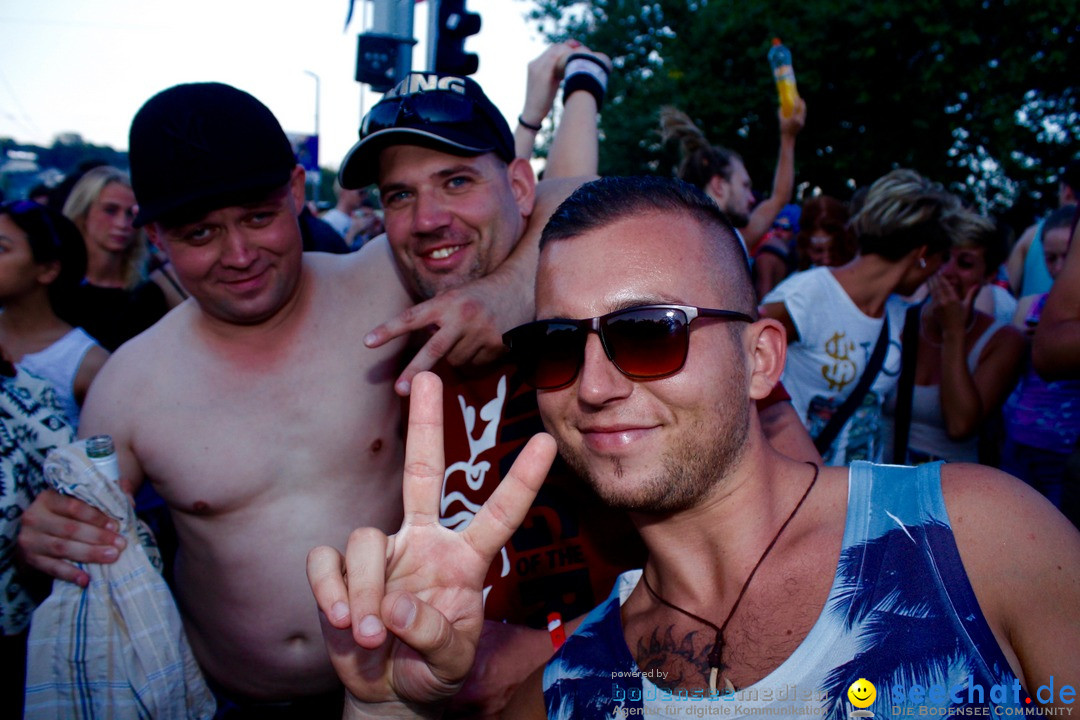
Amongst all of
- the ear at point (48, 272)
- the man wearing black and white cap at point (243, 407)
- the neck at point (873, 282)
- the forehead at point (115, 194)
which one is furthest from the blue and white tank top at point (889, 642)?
the forehead at point (115, 194)

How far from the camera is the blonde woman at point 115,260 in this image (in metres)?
4.05

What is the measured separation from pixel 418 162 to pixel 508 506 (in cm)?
147

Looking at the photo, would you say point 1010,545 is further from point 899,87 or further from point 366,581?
point 899,87

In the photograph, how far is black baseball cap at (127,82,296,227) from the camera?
83.8 inches

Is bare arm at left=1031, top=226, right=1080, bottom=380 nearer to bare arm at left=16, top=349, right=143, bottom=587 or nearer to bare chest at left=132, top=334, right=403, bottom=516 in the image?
bare chest at left=132, top=334, right=403, bottom=516

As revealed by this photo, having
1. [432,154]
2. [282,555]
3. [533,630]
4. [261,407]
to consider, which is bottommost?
[282,555]

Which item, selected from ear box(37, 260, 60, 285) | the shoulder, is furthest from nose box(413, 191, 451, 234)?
ear box(37, 260, 60, 285)

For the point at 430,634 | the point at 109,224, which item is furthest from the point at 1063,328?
the point at 109,224

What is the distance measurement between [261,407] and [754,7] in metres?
17.1

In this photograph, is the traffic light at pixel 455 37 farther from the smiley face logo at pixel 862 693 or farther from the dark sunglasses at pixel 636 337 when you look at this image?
the smiley face logo at pixel 862 693

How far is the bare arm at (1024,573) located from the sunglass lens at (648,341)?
2.06 ft

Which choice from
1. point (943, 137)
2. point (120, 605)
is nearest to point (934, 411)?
point (120, 605)

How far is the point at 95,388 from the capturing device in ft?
7.84

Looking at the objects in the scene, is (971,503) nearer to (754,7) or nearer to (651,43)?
(754,7)
